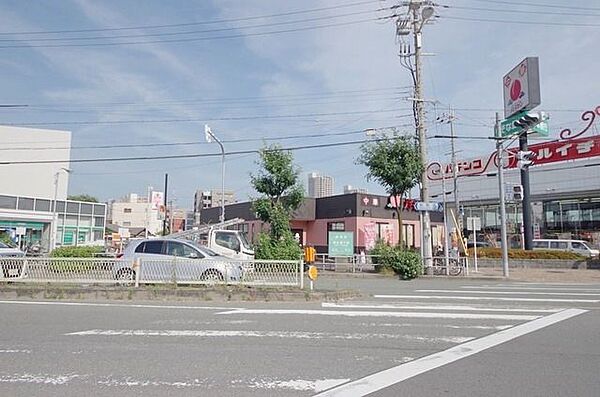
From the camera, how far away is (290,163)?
25.7 m

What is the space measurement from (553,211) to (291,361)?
48097 mm

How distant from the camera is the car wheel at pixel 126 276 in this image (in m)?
13.6

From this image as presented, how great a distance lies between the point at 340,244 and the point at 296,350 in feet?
62.4

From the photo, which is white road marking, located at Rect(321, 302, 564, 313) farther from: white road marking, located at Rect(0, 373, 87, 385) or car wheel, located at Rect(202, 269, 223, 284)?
white road marking, located at Rect(0, 373, 87, 385)

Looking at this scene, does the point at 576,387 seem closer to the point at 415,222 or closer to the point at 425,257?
the point at 425,257

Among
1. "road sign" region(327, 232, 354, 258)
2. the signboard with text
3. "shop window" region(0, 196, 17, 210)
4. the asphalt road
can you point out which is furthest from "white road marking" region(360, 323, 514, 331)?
"shop window" region(0, 196, 17, 210)

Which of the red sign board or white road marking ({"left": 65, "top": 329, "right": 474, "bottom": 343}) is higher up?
the red sign board

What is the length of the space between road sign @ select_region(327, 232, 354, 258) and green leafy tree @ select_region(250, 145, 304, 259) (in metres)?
2.03

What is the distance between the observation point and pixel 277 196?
26.0m

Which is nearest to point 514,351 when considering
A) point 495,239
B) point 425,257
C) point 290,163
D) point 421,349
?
point 421,349

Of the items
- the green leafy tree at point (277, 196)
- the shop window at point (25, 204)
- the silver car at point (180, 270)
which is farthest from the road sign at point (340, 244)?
the shop window at point (25, 204)

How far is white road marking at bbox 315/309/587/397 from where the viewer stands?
5.23 meters

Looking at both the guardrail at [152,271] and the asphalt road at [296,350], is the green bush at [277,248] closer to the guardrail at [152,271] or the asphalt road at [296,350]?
the guardrail at [152,271]

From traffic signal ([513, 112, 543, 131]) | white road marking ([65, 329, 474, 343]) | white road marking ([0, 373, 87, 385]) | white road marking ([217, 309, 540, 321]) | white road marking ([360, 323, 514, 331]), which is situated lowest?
white road marking ([0, 373, 87, 385])
